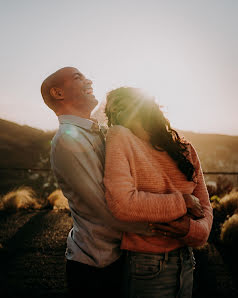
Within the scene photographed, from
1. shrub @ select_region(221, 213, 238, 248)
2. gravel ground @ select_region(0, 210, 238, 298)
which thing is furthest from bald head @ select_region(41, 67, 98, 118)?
shrub @ select_region(221, 213, 238, 248)

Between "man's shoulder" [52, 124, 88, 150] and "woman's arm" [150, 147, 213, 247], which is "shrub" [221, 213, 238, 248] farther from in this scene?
"man's shoulder" [52, 124, 88, 150]

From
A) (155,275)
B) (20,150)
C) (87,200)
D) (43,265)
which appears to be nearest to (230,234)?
(43,265)

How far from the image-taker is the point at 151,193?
1109mm

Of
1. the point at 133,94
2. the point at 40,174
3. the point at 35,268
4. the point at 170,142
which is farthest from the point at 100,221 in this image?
the point at 40,174

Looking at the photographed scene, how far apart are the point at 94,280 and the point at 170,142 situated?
90cm

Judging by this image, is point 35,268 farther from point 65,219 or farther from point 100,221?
point 100,221

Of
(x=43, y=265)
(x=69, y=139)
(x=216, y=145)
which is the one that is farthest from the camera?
(x=216, y=145)

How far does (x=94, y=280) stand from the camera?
1318 mm

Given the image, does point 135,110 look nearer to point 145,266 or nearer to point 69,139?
point 69,139

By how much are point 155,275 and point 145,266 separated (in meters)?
0.07

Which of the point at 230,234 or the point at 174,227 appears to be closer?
the point at 174,227

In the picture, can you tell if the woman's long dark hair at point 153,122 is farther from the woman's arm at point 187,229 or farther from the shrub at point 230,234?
the shrub at point 230,234

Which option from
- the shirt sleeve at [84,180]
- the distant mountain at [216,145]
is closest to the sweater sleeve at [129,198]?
the shirt sleeve at [84,180]

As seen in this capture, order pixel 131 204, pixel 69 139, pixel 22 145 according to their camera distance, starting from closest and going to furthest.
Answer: pixel 131 204
pixel 69 139
pixel 22 145
